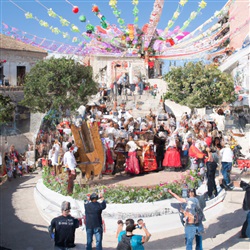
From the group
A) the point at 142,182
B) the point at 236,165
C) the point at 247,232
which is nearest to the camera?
the point at 247,232

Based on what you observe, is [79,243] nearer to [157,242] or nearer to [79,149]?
[157,242]

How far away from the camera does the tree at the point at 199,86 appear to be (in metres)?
23.5

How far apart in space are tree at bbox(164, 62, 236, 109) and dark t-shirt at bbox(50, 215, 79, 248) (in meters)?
18.4

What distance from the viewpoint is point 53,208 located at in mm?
9875

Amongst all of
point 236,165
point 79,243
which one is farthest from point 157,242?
point 236,165

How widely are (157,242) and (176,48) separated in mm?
21236

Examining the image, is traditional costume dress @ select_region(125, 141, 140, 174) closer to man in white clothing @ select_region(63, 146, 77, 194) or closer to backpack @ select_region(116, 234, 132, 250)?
man in white clothing @ select_region(63, 146, 77, 194)

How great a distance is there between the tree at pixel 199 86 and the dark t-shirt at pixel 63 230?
1835 cm

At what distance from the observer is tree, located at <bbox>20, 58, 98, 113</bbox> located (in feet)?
68.0

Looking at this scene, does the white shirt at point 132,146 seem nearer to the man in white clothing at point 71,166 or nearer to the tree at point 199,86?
the man in white clothing at point 71,166

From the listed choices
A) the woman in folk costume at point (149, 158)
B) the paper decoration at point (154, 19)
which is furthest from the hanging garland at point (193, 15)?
the woman in folk costume at point (149, 158)

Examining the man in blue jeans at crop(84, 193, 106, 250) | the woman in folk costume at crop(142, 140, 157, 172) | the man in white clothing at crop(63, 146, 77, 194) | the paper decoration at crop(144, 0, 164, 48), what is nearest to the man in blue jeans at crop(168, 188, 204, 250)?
the man in blue jeans at crop(84, 193, 106, 250)

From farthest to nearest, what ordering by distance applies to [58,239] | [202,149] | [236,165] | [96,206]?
[236,165] < [202,149] < [96,206] < [58,239]

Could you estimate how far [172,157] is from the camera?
39.6ft
